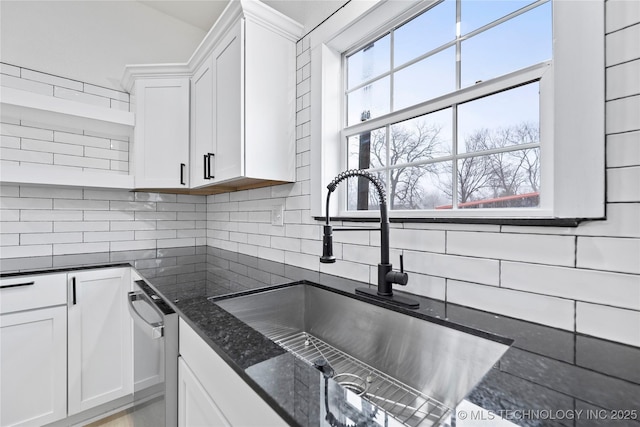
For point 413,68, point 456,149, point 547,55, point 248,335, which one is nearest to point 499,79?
point 547,55

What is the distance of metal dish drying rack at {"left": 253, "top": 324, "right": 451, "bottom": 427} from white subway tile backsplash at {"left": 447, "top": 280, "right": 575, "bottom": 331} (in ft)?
1.09

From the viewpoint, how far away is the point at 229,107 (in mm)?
1646

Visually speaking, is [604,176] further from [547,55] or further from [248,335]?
[248,335]

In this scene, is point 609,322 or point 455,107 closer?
point 609,322

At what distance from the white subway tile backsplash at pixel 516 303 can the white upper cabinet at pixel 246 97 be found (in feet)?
3.57

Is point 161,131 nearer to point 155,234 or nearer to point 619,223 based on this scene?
point 155,234

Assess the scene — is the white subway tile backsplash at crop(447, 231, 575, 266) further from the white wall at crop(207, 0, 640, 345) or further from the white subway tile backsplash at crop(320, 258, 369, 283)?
the white subway tile backsplash at crop(320, 258, 369, 283)

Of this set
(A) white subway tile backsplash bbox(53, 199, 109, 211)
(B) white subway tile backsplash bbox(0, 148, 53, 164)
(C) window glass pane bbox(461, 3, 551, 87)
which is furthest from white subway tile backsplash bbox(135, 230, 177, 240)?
(C) window glass pane bbox(461, 3, 551, 87)

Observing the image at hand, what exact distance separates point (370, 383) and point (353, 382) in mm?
54

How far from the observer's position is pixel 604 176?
2.39 feet

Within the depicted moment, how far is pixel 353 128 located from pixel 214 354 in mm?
1210

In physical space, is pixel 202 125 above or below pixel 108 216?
above

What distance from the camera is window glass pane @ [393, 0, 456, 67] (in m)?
1.19

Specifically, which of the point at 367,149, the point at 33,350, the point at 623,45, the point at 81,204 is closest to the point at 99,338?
the point at 33,350
